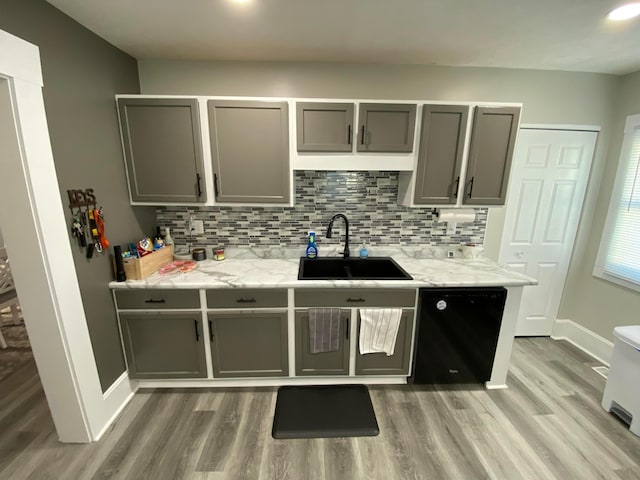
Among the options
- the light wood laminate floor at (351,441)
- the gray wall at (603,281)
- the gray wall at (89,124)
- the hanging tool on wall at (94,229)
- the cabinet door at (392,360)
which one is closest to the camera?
the gray wall at (89,124)

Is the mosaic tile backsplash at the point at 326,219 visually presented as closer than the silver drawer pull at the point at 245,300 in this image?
No

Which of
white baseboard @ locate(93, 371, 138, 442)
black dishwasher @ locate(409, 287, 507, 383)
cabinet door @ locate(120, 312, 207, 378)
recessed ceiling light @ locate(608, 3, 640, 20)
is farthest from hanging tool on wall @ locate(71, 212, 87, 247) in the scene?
recessed ceiling light @ locate(608, 3, 640, 20)

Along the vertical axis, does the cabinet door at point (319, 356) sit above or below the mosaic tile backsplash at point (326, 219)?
below

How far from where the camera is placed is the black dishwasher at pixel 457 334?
6.37ft

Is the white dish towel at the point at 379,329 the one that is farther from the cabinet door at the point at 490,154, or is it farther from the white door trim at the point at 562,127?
the white door trim at the point at 562,127

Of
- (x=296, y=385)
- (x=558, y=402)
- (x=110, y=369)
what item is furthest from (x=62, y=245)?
(x=558, y=402)

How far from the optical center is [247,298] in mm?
1929

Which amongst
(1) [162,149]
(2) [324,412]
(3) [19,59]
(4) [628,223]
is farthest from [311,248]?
(4) [628,223]

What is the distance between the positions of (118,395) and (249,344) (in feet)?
3.09

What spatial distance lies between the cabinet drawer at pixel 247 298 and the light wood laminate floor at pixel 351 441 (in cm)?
72

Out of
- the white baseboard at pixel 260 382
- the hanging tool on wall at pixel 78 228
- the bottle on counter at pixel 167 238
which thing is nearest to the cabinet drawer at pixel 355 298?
the white baseboard at pixel 260 382

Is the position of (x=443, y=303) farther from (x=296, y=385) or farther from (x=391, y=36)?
(x=391, y=36)

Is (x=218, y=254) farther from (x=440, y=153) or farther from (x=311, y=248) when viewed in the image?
(x=440, y=153)

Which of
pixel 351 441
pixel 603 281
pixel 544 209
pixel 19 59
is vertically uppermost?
pixel 19 59
